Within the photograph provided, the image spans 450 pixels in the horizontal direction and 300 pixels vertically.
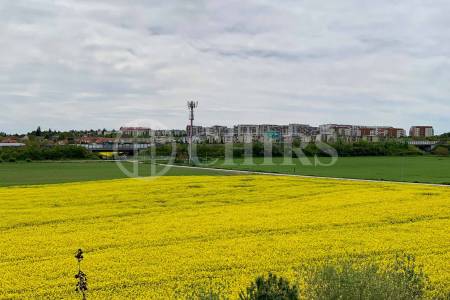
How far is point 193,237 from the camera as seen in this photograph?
15172 millimetres

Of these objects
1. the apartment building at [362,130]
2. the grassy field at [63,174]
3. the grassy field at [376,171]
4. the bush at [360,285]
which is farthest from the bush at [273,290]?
the apartment building at [362,130]

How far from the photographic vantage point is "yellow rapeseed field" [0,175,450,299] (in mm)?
10852

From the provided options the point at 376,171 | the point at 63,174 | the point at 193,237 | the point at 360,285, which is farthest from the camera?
the point at 376,171

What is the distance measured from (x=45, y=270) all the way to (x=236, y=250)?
4.63 m

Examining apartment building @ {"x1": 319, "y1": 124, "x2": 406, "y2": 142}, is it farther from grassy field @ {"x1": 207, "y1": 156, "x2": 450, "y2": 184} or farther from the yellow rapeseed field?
the yellow rapeseed field

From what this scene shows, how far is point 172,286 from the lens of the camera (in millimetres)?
10352

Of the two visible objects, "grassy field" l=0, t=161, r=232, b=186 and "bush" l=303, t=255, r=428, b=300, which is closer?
"bush" l=303, t=255, r=428, b=300

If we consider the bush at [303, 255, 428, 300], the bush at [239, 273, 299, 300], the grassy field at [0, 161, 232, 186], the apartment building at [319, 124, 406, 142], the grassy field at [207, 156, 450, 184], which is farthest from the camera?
the apartment building at [319, 124, 406, 142]

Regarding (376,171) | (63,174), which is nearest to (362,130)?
(376,171)

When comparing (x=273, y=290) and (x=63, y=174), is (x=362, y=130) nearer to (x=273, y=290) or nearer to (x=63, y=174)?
(x=63, y=174)

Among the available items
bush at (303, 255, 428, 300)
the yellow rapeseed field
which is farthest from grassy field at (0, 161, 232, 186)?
bush at (303, 255, 428, 300)

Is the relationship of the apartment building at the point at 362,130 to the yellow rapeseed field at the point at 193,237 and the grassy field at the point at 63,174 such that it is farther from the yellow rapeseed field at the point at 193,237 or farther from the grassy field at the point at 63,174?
the yellow rapeseed field at the point at 193,237

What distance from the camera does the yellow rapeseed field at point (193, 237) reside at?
1085 cm

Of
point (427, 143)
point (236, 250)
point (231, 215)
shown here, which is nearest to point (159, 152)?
point (427, 143)
